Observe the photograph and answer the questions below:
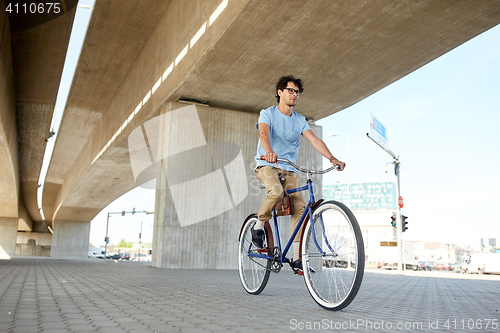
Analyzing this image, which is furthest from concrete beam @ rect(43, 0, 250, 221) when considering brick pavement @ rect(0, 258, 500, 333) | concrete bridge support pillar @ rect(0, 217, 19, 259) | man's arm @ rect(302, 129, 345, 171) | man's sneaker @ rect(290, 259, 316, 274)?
concrete bridge support pillar @ rect(0, 217, 19, 259)

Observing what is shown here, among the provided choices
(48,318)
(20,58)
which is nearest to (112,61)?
(20,58)

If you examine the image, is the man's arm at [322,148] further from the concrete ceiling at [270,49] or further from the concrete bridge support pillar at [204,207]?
the concrete bridge support pillar at [204,207]

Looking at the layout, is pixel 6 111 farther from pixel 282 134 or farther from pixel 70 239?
pixel 70 239

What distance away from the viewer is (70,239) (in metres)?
46.7

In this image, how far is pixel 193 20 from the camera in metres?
9.65

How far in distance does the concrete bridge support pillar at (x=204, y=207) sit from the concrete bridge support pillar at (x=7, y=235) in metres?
35.7

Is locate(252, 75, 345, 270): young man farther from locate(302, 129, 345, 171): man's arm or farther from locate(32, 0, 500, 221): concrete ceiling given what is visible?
locate(32, 0, 500, 221): concrete ceiling

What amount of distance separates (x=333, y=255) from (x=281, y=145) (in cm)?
141

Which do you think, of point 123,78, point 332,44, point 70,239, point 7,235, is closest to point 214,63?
point 332,44

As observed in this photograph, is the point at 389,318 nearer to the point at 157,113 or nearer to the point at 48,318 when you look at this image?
the point at 48,318

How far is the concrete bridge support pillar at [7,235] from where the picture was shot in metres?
40.5

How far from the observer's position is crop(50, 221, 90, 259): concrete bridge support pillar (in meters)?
45.4

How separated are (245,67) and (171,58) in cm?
234

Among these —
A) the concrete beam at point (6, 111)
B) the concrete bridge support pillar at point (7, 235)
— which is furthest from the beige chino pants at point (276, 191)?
the concrete bridge support pillar at point (7, 235)
